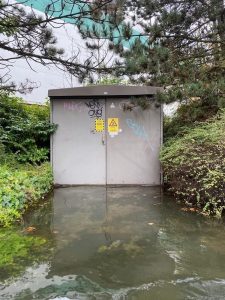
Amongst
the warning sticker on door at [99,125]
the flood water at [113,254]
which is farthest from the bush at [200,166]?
the warning sticker on door at [99,125]

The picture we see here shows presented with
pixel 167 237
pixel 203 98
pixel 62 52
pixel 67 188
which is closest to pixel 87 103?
pixel 62 52

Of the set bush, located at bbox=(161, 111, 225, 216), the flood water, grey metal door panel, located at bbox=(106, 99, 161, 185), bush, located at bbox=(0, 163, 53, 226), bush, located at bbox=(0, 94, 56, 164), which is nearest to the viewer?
the flood water

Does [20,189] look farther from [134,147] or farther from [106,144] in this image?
[134,147]

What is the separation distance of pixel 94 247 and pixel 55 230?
0.79 metres

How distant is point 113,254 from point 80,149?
3913 mm

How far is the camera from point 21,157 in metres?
7.39

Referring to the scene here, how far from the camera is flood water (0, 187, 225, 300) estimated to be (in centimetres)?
300

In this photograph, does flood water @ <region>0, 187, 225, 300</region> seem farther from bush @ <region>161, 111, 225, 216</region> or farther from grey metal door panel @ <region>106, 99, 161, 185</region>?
grey metal door panel @ <region>106, 99, 161, 185</region>

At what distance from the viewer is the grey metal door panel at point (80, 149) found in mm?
7453

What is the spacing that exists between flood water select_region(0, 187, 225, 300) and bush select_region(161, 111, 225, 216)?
0.96 feet

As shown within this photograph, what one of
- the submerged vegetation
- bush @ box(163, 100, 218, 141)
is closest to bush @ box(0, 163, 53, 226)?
the submerged vegetation

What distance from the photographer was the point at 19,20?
6328 millimetres

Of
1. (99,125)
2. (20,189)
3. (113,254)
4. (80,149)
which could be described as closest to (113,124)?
(99,125)

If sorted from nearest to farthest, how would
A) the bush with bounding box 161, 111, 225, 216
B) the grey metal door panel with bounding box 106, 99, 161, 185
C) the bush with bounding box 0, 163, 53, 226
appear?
1. the bush with bounding box 0, 163, 53, 226
2. the bush with bounding box 161, 111, 225, 216
3. the grey metal door panel with bounding box 106, 99, 161, 185
